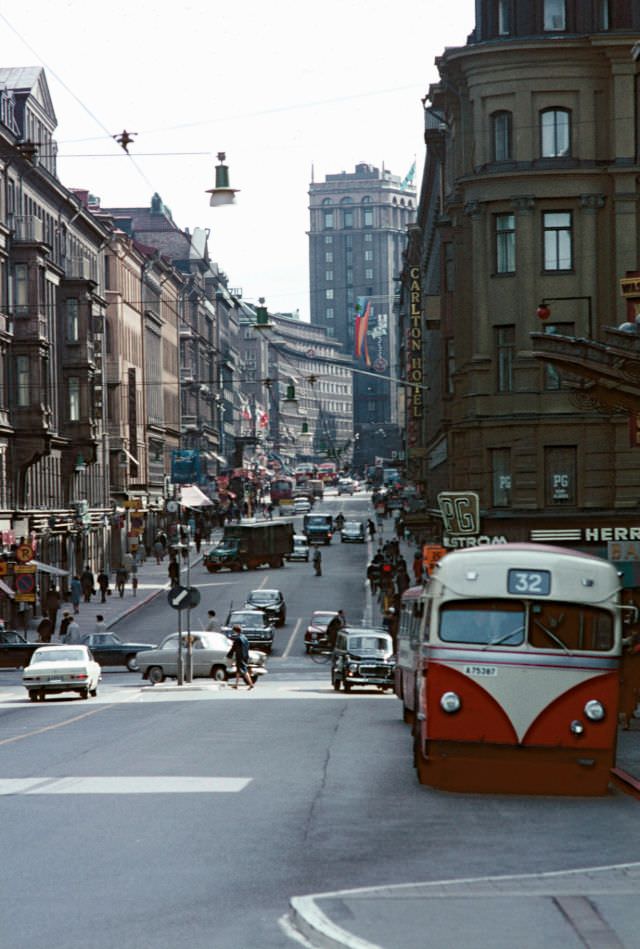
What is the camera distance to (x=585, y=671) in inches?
677

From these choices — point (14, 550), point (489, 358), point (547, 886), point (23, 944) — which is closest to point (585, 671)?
point (547, 886)

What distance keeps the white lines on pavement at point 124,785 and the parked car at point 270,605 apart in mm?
45873

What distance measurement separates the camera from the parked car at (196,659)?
44.6m

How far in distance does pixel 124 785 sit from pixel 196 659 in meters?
27.7

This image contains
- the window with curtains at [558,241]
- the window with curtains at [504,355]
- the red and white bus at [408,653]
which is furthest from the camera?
the window with curtains at [504,355]

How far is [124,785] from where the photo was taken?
17.3 metres

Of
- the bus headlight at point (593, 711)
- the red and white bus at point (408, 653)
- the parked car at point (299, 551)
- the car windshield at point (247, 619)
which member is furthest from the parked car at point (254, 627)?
the parked car at point (299, 551)

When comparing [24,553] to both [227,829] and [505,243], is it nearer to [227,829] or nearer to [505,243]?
[505,243]

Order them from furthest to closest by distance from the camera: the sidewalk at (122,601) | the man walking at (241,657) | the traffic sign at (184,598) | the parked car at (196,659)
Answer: the sidewalk at (122,601) → the parked car at (196,659) → the man walking at (241,657) → the traffic sign at (184,598)

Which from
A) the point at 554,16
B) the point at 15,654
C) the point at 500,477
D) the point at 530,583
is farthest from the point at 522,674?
the point at 554,16

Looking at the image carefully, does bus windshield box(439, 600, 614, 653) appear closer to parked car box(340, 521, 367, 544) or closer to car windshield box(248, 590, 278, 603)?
car windshield box(248, 590, 278, 603)

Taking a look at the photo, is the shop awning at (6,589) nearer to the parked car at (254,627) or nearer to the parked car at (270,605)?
the parked car at (254,627)

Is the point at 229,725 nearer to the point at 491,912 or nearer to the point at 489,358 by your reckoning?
the point at 491,912

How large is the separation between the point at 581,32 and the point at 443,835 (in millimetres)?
40721
